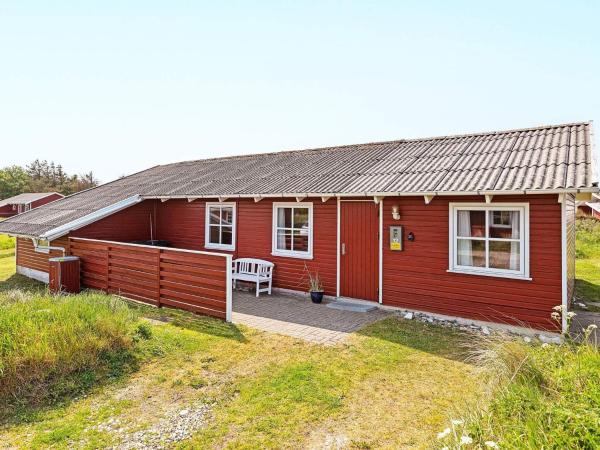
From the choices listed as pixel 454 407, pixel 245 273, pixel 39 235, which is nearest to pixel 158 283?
pixel 245 273

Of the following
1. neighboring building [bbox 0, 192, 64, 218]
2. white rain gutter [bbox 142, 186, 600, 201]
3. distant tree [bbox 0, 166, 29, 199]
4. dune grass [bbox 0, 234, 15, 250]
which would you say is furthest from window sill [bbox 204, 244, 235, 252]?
distant tree [bbox 0, 166, 29, 199]

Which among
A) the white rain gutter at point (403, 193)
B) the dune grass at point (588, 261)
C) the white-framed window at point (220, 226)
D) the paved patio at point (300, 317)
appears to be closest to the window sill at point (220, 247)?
the white-framed window at point (220, 226)

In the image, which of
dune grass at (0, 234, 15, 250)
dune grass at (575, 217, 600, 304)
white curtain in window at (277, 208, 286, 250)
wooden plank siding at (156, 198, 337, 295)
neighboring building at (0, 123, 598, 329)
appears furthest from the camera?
dune grass at (0, 234, 15, 250)

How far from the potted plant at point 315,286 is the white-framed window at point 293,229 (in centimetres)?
48

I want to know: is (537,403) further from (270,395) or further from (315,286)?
(315,286)

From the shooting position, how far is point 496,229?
293 inches

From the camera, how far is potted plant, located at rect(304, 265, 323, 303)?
31.0 feet

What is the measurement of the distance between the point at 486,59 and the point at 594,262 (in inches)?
452

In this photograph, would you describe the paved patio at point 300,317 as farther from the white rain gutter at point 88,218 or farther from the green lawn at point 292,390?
the white rain gutter at point 88,218

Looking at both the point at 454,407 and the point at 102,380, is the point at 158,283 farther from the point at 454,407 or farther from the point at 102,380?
the point at 454,407

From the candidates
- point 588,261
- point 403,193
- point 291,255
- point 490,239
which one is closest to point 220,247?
point 291,255

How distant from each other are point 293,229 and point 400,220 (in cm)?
315

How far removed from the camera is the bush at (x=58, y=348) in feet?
15.3

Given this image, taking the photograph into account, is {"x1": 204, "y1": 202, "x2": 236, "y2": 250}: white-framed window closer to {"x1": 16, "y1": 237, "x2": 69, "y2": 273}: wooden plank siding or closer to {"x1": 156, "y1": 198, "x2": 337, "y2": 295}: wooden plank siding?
{"x1": 156, "y1": 198, "x2": 337, "y2": 295}: wooden plank siding
